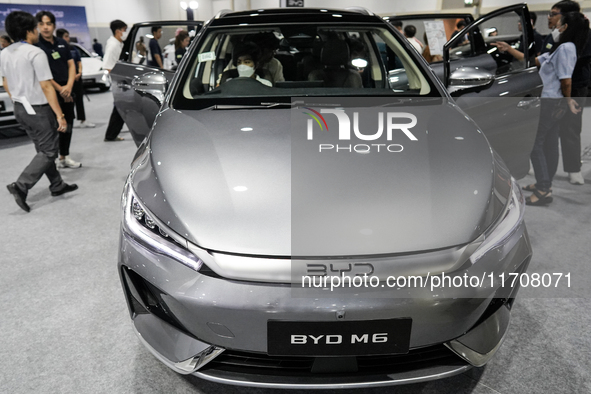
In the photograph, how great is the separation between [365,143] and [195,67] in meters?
1.03

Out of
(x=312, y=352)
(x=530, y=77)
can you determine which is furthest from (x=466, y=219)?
(x=530, y=77)

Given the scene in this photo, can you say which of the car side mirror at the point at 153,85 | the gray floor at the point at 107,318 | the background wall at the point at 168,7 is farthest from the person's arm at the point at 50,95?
the background wall at the point at 168,7

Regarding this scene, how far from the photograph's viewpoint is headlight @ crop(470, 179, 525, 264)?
48.4 inches

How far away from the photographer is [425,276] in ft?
3.78

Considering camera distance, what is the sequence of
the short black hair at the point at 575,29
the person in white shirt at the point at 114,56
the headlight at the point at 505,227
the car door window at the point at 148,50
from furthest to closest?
the person in white shirt at the point at 114,56 < the car door window at the point at 148,50 < the short black hair at the point at 575,29 < the headlight at the point at 505,227

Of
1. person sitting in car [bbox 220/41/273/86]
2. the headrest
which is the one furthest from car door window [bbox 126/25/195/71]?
the headrest

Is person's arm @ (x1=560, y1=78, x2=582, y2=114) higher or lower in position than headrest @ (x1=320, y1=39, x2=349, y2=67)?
lower

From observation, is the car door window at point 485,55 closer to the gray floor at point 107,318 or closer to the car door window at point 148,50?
the gray floor at point 107,318

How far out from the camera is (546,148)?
3.31 metres

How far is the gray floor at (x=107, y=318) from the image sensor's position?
1577 millimetres

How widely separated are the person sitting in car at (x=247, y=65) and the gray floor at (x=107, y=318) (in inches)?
47.5

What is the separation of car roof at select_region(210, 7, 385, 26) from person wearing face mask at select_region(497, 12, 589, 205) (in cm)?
163

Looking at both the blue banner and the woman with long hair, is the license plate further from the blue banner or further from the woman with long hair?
the blue banner

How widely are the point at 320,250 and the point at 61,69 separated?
4.24 meters
